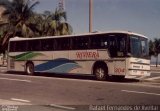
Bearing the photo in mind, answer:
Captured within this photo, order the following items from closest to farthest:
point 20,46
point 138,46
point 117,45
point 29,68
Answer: point 117,45 < point 138,46 < point 29,68 < point 20,46

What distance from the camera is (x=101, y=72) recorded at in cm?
2023

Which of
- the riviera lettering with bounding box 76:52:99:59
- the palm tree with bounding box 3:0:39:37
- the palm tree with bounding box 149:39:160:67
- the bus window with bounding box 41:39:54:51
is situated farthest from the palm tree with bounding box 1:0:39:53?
the palm tree with bounding box 149:39:160:67

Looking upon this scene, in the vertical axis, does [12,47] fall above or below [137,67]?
above

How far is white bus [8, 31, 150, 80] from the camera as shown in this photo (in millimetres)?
19125

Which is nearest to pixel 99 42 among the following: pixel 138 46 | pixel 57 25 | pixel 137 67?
pixel 138 46

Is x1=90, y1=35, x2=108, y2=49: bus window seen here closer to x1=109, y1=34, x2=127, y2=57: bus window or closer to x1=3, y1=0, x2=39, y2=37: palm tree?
x1=109, y1=34, x2=127, y2=57: bus window

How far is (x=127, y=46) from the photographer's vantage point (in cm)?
1894

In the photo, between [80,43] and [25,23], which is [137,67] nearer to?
[80,43]

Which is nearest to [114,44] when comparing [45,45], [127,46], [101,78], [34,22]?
[127,46]

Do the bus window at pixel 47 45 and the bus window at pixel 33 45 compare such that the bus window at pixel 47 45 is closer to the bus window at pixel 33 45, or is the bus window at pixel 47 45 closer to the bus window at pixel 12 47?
the bus window at pixel 33 45

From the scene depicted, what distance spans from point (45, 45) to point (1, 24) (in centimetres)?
2115

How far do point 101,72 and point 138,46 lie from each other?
2624 mm

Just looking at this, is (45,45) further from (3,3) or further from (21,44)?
(3,3)

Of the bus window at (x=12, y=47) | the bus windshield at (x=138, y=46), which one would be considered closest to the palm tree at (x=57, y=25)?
the bus window at (x=12, y=47)
